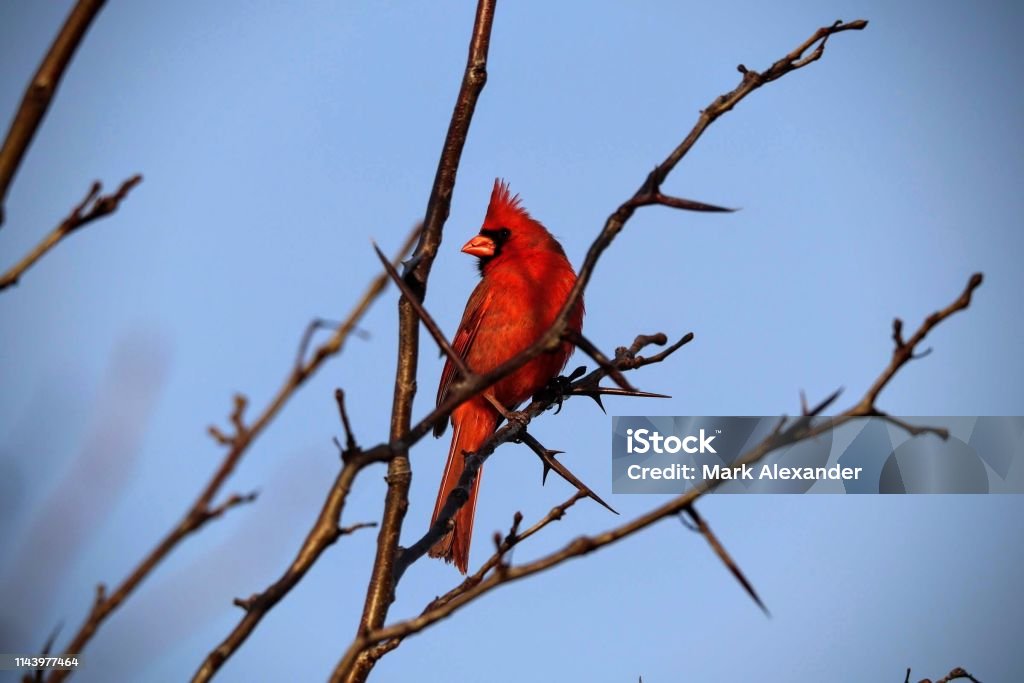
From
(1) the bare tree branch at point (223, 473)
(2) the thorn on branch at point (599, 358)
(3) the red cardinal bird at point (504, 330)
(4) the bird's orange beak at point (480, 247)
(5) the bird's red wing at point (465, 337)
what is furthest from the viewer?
(4) the bird's orange beak at point (480, 247)

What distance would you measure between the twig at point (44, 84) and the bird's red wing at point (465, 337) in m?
3.96

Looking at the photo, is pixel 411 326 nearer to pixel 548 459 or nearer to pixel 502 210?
pixel 548 459

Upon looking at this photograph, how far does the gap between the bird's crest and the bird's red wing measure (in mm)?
719

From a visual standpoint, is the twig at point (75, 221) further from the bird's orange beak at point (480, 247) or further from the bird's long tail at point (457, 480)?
the bird's orange beak at point (480, 247)

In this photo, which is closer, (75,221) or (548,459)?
(75,221)

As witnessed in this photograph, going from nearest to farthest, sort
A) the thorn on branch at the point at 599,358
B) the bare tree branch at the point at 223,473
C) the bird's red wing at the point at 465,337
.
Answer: the bare tree branch at the point at 223,473, the thorn on branch at the point at 599,358, the bird's red wing at the point at 465,337

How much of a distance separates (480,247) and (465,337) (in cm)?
81

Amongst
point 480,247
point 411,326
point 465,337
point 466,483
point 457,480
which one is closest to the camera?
point 411,326

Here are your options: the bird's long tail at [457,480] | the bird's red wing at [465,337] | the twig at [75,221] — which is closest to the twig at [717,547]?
the twig at [75,221]

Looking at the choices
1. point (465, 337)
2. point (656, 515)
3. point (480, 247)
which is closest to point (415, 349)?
point (656, 515)

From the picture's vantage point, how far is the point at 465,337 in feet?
17.1

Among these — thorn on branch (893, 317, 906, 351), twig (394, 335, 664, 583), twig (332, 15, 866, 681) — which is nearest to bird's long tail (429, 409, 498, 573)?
twig (394, 335, 664, 583)

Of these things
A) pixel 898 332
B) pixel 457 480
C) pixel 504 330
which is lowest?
pixel 898 332

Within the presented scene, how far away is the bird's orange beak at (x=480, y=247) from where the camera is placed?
231 inches
